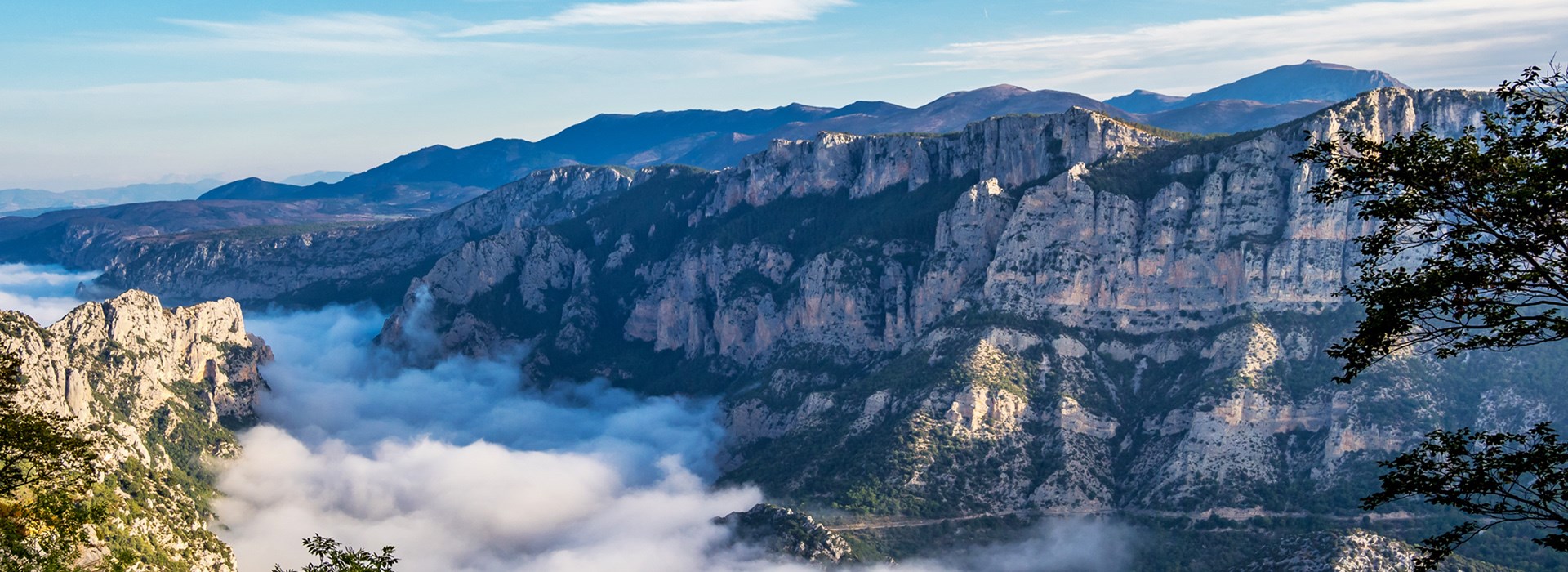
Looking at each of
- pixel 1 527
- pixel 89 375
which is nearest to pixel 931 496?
pixel 89 375

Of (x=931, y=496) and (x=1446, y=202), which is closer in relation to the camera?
(x=1446, y=202)

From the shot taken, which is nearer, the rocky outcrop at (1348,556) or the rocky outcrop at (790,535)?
the rocky outcrop at (1348,556)

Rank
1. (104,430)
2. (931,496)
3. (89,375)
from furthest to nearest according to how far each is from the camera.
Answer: (89,375) < (931,496) < (104,430)

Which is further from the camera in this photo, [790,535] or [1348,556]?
[790,535]

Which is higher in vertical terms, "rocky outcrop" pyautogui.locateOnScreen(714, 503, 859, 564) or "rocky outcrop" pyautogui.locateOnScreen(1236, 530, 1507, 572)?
"rocky outcrop" pyautogui.locateOnScreen(1236, 530, 1507, 572)

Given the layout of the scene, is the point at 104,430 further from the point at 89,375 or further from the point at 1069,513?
the point at 1069,513

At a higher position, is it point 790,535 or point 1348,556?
point 1348,556

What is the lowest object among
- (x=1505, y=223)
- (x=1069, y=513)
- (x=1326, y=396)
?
(x=1069, y=513)

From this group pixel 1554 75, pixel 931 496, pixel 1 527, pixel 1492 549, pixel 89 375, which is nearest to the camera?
pixel 1554 75

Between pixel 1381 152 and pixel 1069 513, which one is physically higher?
pixel 1381 152

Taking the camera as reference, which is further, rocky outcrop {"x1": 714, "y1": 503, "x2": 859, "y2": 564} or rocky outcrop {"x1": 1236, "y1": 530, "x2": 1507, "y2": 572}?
rocky outcrop {"x1": 714, "y1": 503, "x2": 859, "y2": 564}

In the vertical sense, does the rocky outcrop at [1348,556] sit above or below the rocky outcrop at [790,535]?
above
